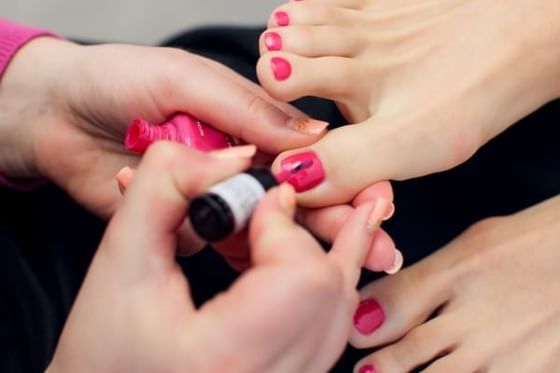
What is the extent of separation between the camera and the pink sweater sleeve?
2.69 ft

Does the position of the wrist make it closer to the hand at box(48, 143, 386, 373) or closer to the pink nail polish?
the pink nail polish

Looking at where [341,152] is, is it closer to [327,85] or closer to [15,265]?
[327,85]

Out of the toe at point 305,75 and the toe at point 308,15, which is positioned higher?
the toe at point 308,15

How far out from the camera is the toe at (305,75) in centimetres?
66

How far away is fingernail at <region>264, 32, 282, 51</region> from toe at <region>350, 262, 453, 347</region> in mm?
239

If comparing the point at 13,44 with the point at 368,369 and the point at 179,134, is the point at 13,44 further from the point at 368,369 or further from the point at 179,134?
the point at 368,369

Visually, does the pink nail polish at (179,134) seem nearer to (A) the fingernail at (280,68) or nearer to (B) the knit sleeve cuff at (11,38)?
(A) the fingernail at (280,68)

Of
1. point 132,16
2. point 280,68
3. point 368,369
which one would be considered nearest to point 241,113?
point 280,68

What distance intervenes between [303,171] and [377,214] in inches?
3.3

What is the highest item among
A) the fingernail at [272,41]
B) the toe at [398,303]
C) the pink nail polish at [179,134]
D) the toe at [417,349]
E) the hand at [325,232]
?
the fingernail at [272,41]

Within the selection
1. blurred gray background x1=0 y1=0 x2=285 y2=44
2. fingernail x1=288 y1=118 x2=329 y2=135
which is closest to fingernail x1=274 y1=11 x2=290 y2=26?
fingernail x1=288 y1=118 x2=329 y2=135

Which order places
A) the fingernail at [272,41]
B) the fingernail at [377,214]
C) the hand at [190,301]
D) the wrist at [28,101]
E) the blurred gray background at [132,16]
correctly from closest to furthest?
the hand at [190,301]
the fingernail at [377,214]
the fingernail at [272,41]
the wrist at [28,101]
the blurred gray background at [132,16]

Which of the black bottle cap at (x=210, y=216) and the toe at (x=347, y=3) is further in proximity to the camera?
the toe at (x=347, y=3)

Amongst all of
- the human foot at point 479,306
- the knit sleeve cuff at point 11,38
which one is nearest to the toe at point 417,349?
the human foot at point 479,306
